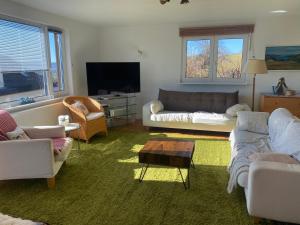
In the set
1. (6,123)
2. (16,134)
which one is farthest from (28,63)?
(16,134)

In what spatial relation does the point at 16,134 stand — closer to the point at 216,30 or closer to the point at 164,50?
the point at 164,50

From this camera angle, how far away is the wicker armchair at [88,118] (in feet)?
13.2

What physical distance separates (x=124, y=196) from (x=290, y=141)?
181cm

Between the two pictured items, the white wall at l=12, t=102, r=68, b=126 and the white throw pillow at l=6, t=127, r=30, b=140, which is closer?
the white throw pillow at l=6, t=127, r=30, b=140

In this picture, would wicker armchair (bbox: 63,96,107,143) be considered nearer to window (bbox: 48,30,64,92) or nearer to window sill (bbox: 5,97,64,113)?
window sill (bbox: 5,97,64,113)

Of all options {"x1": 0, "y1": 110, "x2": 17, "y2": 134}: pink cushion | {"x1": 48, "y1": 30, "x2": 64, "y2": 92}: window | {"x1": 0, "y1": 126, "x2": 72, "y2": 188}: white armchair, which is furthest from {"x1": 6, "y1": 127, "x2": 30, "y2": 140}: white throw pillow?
{"x1": 48, "y1": 30, "x2": 64, "y2": 92}: window

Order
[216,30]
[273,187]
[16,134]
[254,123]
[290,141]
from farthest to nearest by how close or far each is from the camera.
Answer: [216,30] < [254,123] < [16,134] < [290,141] < [273,187]

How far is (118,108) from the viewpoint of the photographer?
5.27 meters

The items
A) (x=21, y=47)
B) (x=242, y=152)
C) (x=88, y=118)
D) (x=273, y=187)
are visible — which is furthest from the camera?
(x=88, y=118)

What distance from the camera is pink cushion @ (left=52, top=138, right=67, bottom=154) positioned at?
2680 millimetres

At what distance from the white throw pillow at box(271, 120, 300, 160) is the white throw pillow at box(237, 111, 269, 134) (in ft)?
1.98

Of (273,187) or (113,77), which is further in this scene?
(113,77)

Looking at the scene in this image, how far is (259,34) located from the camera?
466cm

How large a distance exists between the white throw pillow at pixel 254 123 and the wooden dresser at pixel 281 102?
44.5 inches
